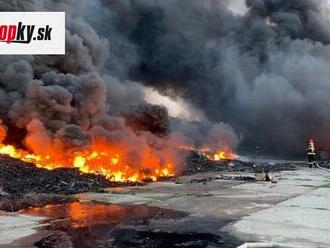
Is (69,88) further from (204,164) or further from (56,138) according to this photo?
(204,164)

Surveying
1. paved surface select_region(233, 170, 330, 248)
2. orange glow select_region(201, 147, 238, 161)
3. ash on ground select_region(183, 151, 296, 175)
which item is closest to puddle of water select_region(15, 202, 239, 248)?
paved surface select_region(233, 170, 330, 248)

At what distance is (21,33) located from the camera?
22.8 m

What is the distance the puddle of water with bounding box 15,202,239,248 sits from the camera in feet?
30.7

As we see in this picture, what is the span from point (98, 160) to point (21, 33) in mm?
7260

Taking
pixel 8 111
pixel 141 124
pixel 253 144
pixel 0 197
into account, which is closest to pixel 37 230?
pixel 0 197

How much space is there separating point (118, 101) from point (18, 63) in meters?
8.92

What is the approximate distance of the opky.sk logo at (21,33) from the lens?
74.2 ft

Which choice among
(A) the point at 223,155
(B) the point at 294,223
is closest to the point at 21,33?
(B) the point at 294,223

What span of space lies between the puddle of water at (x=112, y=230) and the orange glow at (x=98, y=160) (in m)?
7.69

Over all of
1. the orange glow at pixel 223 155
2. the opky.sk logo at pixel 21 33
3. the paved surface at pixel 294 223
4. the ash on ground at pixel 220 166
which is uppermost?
the opky.sk logo at pixel 21 33

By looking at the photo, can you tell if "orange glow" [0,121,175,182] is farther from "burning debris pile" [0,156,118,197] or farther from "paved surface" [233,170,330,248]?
"paved surface" [233,170,330,248]

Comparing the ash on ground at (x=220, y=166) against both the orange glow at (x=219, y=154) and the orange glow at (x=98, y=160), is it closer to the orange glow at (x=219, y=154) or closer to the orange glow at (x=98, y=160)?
the orange glow at (x=219, y=154)

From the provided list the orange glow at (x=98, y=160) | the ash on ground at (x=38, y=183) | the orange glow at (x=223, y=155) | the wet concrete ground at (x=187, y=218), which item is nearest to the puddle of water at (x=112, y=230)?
the wet concrete ground at (x=187, y=218)

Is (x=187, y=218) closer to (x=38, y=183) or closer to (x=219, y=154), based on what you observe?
(x=38, y=183)
